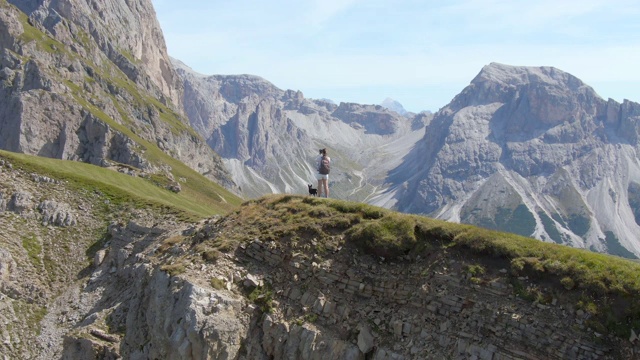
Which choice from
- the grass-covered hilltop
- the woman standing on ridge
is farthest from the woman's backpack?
the grass-covered hilltop

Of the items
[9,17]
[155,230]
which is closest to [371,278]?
[155,230]

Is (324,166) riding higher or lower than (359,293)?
higher

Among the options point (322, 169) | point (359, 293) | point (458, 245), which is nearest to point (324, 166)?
point (322, 169)

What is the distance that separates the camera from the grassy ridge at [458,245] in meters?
20.5

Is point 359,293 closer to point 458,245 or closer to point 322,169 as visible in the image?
point 458,245

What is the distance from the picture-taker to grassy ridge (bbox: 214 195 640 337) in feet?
67.4

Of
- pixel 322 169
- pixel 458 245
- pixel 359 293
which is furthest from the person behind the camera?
pixel 322 169

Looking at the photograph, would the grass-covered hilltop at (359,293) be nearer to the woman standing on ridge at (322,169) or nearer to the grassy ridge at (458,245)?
the grassy ridge at (458,245)

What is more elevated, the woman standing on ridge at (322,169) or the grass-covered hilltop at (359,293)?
the woman standing on ridge at (322,169)

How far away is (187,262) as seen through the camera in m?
27.8

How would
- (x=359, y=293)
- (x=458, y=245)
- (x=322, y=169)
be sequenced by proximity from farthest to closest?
(x=322, y=169)
(x=359, y=293)
(x=458, y=245)

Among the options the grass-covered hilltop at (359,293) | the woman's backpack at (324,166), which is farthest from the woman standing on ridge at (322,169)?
the grass-covered hilltop at (359,293)

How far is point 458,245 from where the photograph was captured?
24984 millimetres

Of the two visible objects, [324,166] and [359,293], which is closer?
[359,293]
